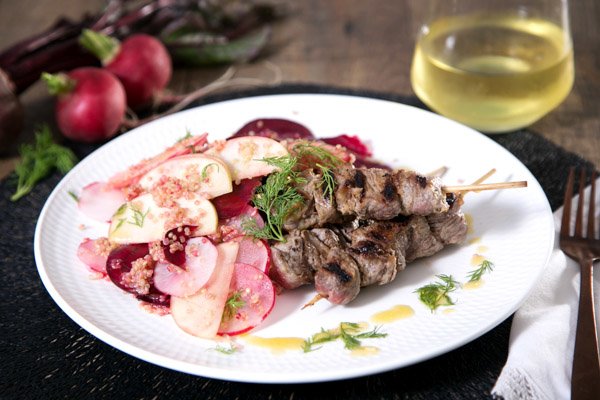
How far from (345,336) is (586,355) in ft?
3.18

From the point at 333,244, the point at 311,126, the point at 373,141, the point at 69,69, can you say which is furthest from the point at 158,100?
the point at 333,244

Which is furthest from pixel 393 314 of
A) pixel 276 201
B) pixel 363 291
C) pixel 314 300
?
pixel 276 201

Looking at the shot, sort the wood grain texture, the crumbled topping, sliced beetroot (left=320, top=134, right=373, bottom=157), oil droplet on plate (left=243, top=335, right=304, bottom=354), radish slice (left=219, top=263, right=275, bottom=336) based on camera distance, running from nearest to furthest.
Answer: oil droplet on plate (left=243, top=335, right=304, bottom=354) → radish slice (left=219, top=263, right=275, bottom=336) → the crumbled topping → sliced beetroot (left=320, top=134, right=373, bottom=157) → the wood grain texture

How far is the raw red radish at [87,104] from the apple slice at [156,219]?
5.78 ft

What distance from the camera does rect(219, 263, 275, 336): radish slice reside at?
303cm

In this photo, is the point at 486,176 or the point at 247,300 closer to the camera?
the point at 247,300

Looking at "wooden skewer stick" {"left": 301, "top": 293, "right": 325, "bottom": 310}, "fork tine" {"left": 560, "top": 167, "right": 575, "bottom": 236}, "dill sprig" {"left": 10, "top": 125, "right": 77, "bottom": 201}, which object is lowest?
"fork tine" {"left": 560, "top": 167, "right": 575, "bottom": 236}

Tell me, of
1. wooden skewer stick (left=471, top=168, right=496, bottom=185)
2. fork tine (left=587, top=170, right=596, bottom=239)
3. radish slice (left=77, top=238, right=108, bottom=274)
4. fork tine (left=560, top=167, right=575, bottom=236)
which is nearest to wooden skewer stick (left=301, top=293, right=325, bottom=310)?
radish slice (left=77, top=238, right=108, bottom=274)

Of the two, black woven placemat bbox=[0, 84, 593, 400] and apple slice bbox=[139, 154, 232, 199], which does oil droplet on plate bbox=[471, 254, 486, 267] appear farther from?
apple slice bbox=[139, 154, 232, 199]

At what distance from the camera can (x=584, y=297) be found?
10.4 ft

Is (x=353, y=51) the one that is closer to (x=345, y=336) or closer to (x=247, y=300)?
(x=247, y=300)

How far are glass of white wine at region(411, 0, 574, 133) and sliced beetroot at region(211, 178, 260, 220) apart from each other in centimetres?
179

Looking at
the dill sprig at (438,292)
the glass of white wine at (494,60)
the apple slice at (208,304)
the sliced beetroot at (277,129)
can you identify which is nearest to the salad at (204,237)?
the apple slice at (208,304)

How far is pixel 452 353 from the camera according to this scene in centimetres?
311
